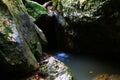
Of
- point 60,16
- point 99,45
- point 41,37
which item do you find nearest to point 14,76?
point 41,37

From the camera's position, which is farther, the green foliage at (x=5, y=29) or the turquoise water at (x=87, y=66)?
the turquoise water at (x=87, y=66)

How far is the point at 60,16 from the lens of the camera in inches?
408

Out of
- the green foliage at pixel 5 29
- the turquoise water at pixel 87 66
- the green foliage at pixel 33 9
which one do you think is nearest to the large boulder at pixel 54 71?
the turquoise water at pixel 87 66

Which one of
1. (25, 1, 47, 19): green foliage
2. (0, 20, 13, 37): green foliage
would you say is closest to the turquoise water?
(25, 1, 47, 19): green foliage

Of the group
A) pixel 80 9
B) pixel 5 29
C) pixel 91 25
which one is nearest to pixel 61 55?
pixel 91 25

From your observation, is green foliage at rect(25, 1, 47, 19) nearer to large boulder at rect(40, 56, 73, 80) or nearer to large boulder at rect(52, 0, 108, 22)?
large boulder at rect(52, 0, 108, 22)

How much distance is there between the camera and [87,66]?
27.6 ft

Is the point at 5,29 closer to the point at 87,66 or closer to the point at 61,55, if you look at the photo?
the point at 87,66

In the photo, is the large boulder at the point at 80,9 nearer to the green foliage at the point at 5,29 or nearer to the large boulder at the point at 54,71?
the large boulder at the point at 54,71

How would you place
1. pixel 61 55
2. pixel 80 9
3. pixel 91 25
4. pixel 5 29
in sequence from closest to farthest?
pixel 5 29 < pixel 91 25 < pixel 80 9 < pixel 61 55

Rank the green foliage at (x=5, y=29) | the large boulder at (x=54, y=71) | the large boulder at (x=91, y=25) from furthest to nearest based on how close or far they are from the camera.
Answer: the large boulder at (x=91, y=25), the large boulder at (x=54, y=71), the green foliage at (x=5, y=29)

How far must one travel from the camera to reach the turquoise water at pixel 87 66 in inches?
305

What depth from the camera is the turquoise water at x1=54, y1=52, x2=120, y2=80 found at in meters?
7.75

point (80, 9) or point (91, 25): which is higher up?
point (80, 9)
